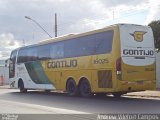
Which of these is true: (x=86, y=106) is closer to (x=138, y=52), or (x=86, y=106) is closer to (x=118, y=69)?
(x=118, y=69)

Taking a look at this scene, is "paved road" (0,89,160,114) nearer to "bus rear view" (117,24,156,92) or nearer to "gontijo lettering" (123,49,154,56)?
"bus rear view" (117,24,156,92)

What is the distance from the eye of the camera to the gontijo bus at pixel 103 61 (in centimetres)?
2111

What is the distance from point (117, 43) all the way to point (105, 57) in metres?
1.06

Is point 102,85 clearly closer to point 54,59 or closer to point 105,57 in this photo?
point 105,57

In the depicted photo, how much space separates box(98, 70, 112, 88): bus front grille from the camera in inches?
840

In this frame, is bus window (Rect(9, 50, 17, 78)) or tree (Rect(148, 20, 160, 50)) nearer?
bus window (Rect(9, 50, 17, 78))

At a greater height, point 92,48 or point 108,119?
point 92,48

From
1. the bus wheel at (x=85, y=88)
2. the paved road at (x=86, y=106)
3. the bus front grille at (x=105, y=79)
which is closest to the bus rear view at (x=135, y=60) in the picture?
the bus front grille at (x=105, y=79)

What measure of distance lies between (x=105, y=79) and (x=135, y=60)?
1722 mm

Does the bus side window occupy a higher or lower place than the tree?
lower

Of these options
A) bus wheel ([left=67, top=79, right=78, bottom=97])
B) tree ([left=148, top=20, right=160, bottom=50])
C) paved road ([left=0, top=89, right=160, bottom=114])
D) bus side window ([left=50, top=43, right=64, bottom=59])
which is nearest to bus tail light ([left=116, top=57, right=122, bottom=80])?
paved road ([left=0, top=89, right=160, bottom=114])

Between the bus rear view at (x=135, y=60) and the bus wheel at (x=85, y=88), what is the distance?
2.67 metres

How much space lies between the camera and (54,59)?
2711cm

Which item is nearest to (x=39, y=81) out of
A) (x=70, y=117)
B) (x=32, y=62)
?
(x=32, y=62)
